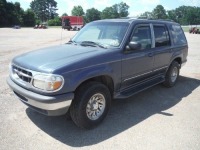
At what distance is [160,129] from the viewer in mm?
4211

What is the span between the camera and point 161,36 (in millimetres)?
5859

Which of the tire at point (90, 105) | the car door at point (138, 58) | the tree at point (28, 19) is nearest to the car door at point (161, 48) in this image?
the car door at point (138, 58)

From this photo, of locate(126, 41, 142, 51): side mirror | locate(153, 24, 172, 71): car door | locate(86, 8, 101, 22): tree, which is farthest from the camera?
locate(86, 8, 101, 22): tree

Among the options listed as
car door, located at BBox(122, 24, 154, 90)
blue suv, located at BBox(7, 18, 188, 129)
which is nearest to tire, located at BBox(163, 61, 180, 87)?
blue suv, located at BBox(7, 18, 188, 129)

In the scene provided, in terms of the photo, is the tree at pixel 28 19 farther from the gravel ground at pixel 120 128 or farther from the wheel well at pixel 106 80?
the wheel well at pixel 106 80

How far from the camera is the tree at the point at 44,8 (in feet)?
452

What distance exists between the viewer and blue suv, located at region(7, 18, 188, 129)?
11.8ft

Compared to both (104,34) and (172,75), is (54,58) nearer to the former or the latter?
(104,34)

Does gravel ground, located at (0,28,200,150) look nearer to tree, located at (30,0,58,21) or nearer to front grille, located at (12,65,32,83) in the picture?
front grille, located at (12,65,32,83)

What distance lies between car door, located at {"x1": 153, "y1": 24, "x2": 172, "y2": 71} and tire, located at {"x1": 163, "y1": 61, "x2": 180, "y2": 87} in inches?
14.0

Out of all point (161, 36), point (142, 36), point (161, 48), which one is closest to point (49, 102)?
point (142, 36)

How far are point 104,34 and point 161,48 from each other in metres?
1.65

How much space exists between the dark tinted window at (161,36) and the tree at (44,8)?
137m

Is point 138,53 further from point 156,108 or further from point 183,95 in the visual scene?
point 183,95
